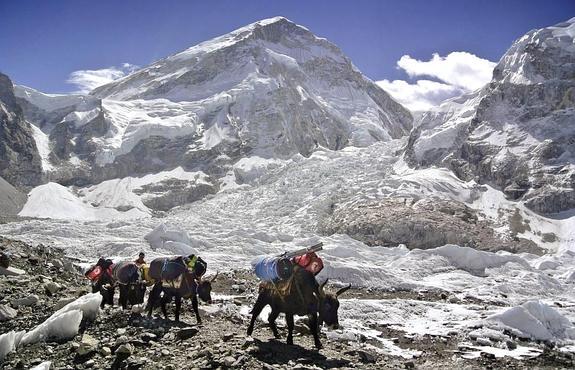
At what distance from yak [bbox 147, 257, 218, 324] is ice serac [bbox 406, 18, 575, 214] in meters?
75.9

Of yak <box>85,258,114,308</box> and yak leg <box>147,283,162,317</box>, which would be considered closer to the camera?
yak leg <box>147,283,162,317</box>

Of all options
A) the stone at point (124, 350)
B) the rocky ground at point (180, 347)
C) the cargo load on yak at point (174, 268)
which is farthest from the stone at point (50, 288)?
the stone at point (124, 350)

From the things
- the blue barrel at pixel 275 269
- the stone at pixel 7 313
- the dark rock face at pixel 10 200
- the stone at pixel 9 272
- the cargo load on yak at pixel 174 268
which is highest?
the dark rock face at pixel 10 200

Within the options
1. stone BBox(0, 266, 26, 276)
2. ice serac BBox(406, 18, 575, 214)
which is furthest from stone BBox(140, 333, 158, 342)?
ice serac BBox(406, 18, 575, 214)

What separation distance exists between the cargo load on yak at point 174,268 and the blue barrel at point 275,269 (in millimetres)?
2188

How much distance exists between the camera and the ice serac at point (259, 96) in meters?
137

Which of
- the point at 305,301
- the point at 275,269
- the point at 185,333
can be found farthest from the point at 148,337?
the point at 305,301

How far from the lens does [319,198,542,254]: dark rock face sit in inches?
2650

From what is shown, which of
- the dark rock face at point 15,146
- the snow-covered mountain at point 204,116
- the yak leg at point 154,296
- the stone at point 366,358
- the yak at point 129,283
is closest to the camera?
the stone at point 366,358

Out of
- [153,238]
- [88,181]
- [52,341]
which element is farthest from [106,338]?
[88,181]

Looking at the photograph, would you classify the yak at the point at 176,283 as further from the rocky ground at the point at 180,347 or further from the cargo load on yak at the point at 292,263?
the cargo load on yak at the point at 292,263

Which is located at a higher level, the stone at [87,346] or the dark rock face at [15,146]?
the dark rock face at [15,146]

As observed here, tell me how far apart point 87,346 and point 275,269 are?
4.30 metres

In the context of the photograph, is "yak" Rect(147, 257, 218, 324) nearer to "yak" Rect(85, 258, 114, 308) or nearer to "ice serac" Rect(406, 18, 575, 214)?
"yak" Rect(85, 258, 114, 308)
